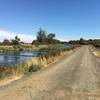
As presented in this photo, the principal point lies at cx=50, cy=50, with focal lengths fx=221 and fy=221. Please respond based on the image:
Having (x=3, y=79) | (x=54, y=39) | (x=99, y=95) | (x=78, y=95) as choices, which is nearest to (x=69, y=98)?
(x=78, y=95)

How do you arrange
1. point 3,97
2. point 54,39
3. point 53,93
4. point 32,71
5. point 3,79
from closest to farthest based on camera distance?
point 3,97
point 53,93
point 3,79
point 32,71
point 54,39

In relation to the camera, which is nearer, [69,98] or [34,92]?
[69,98]

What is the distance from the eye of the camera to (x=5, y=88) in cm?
1130

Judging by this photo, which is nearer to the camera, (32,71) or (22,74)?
(22,74)

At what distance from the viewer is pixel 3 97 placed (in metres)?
9.28

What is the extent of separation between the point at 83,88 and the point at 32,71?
7.63 metres

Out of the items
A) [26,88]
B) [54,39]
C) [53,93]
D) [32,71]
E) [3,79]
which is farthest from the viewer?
[54,39]

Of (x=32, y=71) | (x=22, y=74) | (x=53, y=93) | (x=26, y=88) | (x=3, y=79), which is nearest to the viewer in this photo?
(x=53, y=93)

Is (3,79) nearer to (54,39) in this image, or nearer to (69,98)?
(69,98)

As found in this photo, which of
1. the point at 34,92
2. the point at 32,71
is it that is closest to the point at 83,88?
the point at 34,92

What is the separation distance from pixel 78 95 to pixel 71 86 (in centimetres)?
211

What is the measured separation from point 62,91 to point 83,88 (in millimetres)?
1443

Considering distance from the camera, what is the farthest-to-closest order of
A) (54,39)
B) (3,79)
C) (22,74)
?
(54,39) → (22,74) → (3,79)

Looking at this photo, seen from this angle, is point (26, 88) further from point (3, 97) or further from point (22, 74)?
point (22, 74)
